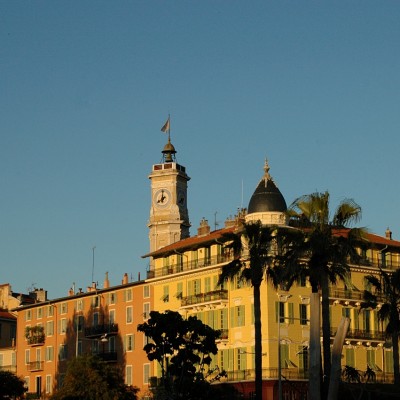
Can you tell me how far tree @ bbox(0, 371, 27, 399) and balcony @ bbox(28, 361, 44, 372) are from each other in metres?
12.2

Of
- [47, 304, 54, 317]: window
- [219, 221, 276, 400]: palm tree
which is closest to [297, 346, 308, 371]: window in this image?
[219, 221, 276, 400]: palm tree

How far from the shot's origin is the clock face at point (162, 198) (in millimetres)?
153125

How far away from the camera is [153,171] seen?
15600 centimetres

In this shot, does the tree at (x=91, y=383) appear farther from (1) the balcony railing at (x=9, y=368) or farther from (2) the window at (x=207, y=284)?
(1) the balcony railing at (x=9, y=368)

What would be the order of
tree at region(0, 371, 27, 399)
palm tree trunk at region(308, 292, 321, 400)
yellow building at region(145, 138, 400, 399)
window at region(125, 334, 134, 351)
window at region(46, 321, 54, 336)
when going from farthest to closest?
window at region(46, 321, 54, 336)
window at region(125, 334, 134, 351)
tree at region(0, 371, 27, 399)
yellow building at region(145, 138, 400, 399)
palm tree trunk at region(308, 292, 321, 400)

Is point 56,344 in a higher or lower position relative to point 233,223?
lower

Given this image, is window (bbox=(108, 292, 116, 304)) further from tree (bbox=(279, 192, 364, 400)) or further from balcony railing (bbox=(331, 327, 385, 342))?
tree (bbox=(279, 192, 364, 400))

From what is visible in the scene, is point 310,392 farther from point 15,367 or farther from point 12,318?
point 12,318

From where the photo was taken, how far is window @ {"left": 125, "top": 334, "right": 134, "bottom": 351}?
119 metres

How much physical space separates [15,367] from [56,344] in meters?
11.2

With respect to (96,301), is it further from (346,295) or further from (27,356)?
(346,295)

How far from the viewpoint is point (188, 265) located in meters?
113

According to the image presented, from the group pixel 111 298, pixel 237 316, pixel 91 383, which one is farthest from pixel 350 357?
pixel 111 298

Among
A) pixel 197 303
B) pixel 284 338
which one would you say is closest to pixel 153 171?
pixel 197 303
